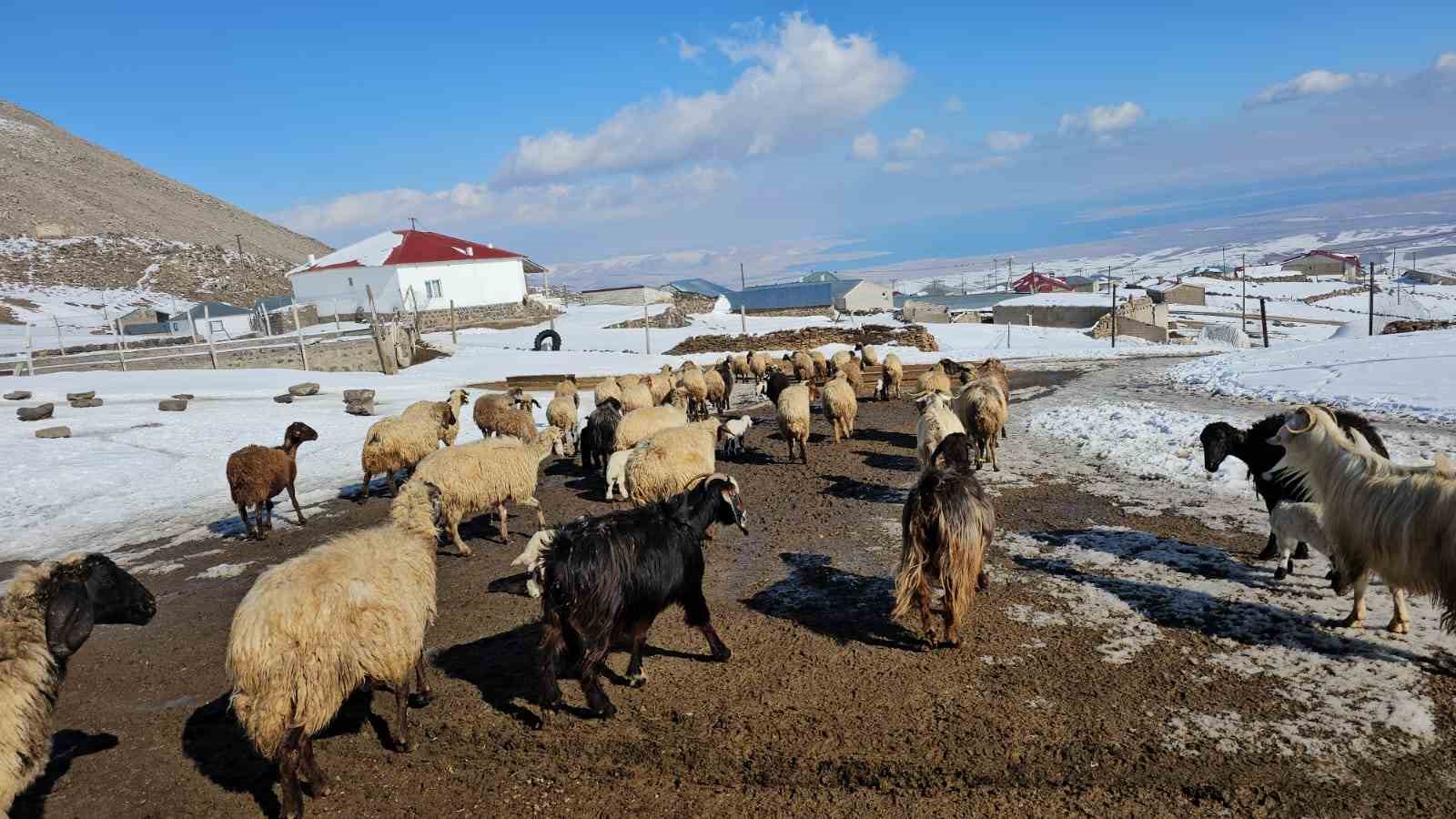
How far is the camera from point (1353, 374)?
16672 millimetres

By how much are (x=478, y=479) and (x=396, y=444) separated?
10.2 ft

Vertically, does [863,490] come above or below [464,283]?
below

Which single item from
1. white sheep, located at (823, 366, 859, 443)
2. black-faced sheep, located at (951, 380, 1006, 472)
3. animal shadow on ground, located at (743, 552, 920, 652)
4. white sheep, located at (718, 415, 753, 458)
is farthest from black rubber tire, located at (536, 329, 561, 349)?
animal shadow on ground, located at (743, 552, 920, 652)

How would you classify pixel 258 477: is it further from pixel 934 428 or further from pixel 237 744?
pixel 934 428

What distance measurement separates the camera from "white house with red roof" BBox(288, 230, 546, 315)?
159 ft

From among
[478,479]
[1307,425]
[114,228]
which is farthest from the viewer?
[114,228]

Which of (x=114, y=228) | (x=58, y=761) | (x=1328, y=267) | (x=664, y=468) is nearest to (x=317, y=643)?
(x=58, y=761)

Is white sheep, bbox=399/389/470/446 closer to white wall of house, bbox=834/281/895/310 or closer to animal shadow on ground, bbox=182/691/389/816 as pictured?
animal shadow on ground, bbox=182/691/389/816

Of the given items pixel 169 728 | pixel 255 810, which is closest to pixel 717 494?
pixel 255 810

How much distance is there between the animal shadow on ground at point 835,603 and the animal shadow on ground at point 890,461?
4.32 meters

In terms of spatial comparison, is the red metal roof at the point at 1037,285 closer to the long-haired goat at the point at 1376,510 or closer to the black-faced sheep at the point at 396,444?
the black-faced sheep at the point at 396,444

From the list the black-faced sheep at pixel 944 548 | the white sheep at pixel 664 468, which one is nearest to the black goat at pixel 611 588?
the black-faced sheep at pixel 944 548

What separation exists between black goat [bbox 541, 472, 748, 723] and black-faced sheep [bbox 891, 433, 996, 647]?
64.4 inches

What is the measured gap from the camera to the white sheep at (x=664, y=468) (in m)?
9.31
